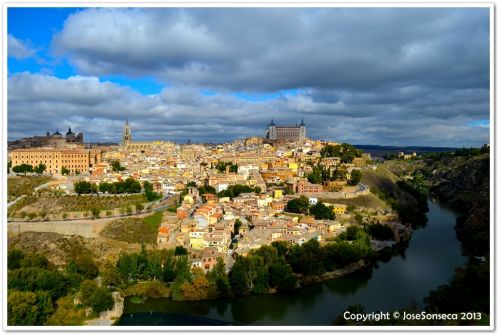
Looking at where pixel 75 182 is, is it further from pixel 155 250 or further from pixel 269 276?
pixel 269 276

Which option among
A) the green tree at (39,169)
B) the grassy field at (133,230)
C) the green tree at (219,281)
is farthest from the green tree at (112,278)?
the green tree at (39,169)

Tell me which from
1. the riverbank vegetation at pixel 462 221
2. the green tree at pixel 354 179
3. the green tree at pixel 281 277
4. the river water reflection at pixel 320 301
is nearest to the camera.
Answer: the riverbank vegetation at pixel 462 221

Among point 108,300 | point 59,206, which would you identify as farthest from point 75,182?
point 108,300

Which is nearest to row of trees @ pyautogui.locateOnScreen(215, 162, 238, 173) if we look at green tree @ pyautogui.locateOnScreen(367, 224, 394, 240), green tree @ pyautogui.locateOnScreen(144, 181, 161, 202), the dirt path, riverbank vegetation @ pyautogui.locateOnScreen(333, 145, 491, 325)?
green tree @ pyautogui.locateOnScreen(144, 181, 161, 202)

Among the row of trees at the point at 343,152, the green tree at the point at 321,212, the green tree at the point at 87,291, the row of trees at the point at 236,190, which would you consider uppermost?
the row of trees at the point at 343,152

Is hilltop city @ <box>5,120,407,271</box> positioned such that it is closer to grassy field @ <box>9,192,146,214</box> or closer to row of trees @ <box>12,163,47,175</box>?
row of trees @ <box>12,163,47,175</box>

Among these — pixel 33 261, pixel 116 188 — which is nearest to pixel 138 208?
pixel 116 188

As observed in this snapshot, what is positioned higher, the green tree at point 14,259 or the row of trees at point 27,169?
the row of trees at point 27,169

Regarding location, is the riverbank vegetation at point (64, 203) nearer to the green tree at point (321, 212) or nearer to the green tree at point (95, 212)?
the green tree at point (95, 212)
